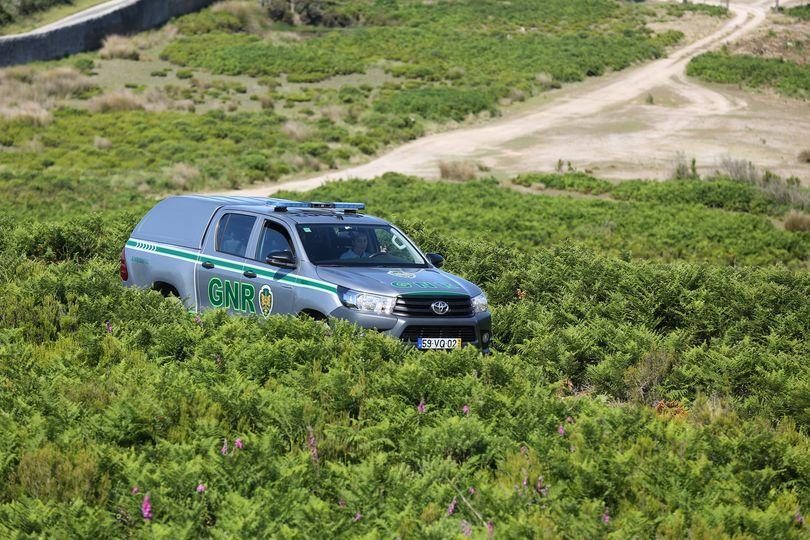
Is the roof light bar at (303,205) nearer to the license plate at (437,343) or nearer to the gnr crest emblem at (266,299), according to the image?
the gnr crest emblem at (266,299)

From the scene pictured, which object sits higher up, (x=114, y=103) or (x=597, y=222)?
(x=597, y=222)

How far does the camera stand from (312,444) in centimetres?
782

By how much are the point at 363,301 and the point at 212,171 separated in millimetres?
30696

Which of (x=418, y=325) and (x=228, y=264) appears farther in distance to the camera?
(x=228, y=264)

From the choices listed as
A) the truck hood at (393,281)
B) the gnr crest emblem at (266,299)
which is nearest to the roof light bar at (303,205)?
the gnr crest emblem at (266,299)

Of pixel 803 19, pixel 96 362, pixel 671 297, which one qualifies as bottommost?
pixel 803 19

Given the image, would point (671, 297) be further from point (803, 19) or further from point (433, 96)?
point (803, 19)

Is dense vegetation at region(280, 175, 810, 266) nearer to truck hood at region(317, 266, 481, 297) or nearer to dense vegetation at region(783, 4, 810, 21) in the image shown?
truck hood at region(317, 266, 481, 297)

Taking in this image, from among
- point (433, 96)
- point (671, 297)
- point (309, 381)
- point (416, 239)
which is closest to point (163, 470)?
point (309, 381)

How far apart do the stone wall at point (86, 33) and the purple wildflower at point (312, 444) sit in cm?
5806

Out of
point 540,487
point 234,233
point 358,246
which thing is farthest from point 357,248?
point 540,487

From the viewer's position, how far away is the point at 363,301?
37.6ft

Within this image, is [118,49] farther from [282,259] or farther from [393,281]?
[393,281]

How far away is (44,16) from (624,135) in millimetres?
40135
